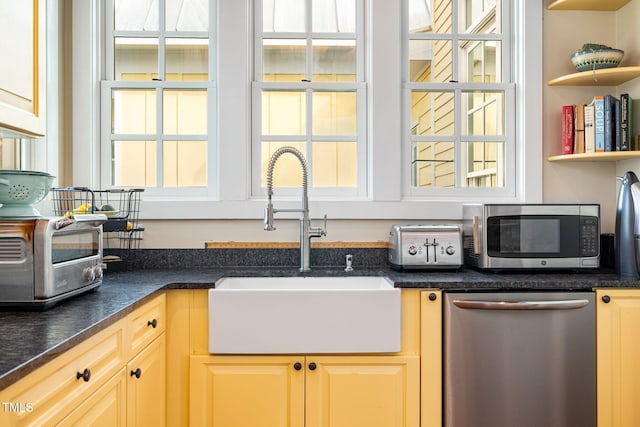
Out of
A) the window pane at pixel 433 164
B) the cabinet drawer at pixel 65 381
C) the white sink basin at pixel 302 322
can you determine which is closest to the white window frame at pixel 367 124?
the window pane at pixel 433 164

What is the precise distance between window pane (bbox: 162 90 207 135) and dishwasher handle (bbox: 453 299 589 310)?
1.63 m

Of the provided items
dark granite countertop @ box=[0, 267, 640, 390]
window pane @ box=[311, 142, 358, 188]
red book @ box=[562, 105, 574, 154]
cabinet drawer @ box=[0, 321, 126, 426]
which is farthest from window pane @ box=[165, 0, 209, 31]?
red book @ box=[562, 105, 574, 154]

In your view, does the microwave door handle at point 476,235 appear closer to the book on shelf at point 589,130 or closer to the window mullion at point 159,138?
the book on shelf at point 589,130

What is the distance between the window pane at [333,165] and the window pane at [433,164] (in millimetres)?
341

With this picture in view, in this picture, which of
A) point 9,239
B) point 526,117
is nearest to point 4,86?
point 9,239

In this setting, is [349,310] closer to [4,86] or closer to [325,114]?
[325,114]

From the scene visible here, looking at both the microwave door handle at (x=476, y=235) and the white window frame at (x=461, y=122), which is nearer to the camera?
the microwave door handle at (x=476, y=235)

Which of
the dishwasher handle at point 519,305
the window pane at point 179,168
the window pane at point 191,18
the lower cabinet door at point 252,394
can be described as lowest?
the lower cabinet door at point 252,394

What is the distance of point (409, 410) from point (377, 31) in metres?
1.87

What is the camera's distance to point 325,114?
8.44ft

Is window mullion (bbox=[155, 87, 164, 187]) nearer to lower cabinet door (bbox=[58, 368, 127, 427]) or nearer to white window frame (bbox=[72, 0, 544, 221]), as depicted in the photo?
white window frame (bbox=[72, 0, 544, 221])

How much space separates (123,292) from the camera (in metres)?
1.70

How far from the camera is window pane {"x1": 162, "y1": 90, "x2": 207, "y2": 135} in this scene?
8.34ft

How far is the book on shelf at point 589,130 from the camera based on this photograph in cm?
231
